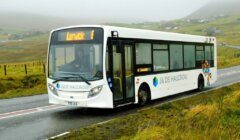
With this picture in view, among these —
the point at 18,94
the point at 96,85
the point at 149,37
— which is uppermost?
the point at 149,37

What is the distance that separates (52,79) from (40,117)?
1.31 m

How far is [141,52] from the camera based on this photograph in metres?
15.3

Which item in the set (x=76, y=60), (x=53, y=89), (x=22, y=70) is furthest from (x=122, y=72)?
(x=22, y=70)

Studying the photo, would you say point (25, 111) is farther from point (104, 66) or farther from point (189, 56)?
point (189, 56)

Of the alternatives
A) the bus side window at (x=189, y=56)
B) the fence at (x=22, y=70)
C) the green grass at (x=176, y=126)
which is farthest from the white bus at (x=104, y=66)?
the fence at (x=22, y=70)

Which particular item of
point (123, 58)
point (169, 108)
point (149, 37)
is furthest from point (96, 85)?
point (149, 37)

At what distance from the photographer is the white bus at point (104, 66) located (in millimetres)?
13156

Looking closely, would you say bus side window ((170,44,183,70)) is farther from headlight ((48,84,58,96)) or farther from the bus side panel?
headlight ((48,84,58,96))

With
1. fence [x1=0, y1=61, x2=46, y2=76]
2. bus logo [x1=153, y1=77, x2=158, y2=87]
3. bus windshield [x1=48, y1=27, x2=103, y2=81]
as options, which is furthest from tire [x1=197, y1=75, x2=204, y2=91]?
fence [x1=0, y1=61, x2=46, y2=76]

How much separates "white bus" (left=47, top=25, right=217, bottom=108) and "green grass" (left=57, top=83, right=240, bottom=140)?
1.32 m

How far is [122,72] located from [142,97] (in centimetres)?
185

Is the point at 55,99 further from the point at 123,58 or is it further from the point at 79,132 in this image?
the point at 79,132

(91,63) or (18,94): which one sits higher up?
(91,63)

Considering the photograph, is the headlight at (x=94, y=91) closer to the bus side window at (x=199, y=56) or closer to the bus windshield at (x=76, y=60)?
the bus windshield at (x=76, y=60)
